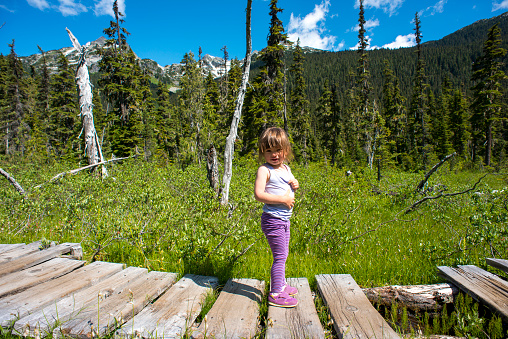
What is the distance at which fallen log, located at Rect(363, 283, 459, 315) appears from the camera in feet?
8.89

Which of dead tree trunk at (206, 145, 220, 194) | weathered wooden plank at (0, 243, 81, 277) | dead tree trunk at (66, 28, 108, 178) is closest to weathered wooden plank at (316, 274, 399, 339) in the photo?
weathered wooden plank at (0, 243, 81, 277)

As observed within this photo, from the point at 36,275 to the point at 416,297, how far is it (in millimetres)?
4237

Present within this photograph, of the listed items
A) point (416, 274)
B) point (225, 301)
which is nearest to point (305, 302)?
point (225, 301)

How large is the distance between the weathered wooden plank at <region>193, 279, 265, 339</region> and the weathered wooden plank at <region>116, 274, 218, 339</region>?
167 millimetres

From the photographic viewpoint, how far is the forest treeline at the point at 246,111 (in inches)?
831

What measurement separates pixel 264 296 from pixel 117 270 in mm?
1802

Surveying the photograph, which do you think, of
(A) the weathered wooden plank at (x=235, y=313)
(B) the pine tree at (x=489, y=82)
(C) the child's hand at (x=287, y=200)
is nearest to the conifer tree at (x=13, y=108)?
(A) the weathered wooden plank at (x=235, y=313)

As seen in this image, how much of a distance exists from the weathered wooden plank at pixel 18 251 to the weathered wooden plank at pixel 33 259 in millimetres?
97

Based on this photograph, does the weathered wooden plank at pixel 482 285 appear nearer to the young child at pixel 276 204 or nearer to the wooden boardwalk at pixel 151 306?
the wooden boardwalk at pixel 151 306

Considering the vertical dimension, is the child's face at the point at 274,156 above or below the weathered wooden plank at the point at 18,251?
above

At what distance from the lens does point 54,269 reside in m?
3.00

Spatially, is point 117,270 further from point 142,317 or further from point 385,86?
point 385,86

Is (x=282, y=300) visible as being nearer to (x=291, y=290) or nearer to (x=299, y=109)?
(x=291, y=290)

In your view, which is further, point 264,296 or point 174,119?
point 174,119
